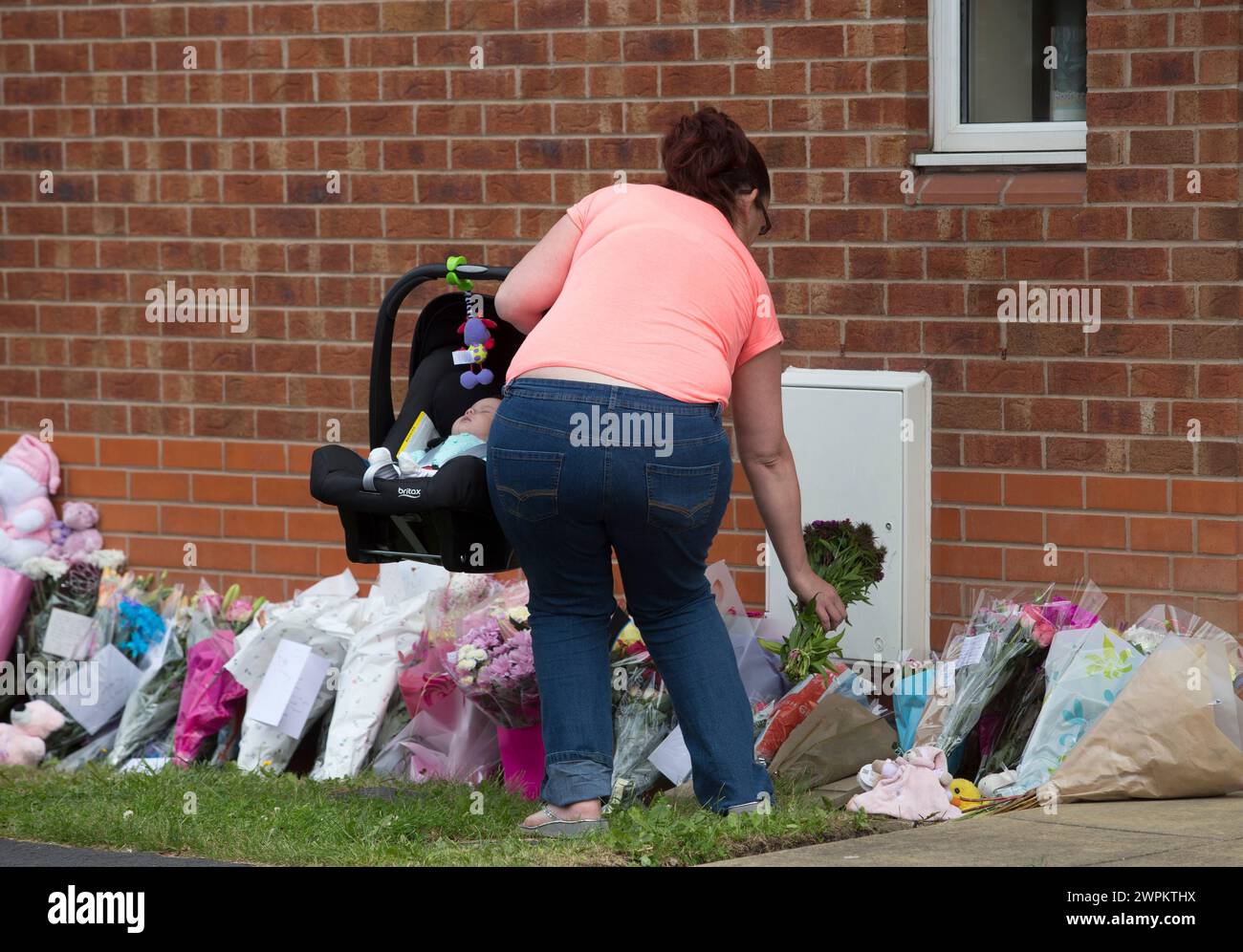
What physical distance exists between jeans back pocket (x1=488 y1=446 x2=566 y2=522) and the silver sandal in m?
0.76

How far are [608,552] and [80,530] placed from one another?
3304mm

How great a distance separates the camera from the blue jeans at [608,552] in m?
4.32

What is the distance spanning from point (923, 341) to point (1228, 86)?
119 cm

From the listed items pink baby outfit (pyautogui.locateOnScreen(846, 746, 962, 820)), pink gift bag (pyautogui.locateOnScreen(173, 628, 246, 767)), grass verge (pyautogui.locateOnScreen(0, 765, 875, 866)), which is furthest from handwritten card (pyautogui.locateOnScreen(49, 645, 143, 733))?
pink baby outfit (pyautogui.locateOnScreen(846, 746, 962, 820))

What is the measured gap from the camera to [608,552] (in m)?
4.56

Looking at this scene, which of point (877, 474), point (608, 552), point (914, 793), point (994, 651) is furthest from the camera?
point (877, 474)

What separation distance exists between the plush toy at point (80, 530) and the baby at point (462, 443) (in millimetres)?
2441

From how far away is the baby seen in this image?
498 centimetres

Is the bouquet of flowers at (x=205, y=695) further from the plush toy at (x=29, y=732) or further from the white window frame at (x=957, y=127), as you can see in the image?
the white window frame at (x=957, y=127)

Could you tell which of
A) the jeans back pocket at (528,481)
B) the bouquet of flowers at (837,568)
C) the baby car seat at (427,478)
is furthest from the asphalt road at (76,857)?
the bouquet of flowers at (837,568)

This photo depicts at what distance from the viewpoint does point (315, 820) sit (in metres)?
4.96

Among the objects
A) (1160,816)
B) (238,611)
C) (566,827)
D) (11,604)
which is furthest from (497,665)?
(11,604)

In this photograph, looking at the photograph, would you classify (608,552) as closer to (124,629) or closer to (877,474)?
(877,474)

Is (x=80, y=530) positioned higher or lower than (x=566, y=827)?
higher
